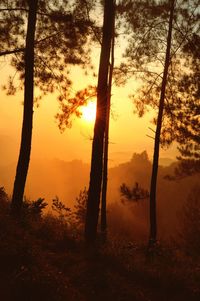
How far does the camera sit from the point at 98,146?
11164mm

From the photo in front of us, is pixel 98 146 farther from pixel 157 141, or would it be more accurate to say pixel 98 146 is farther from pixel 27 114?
pixel 157 141

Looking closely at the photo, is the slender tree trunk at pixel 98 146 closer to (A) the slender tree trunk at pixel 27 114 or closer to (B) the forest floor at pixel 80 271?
(B) the forest floor at pixel 80 271

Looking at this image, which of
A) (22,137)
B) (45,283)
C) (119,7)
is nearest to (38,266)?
(45,283)

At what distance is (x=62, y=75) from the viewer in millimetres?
14641

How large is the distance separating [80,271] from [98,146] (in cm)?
364

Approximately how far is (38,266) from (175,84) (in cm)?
1068

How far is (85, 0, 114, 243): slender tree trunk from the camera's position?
1113 centimetres

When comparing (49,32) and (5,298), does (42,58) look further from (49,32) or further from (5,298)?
(5,298)

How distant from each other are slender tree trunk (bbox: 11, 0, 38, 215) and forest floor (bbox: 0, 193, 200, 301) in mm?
1297

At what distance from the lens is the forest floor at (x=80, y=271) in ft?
23.2

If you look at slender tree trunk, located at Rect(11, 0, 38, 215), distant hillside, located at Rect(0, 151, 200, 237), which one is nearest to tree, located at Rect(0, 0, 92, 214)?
slender tree trunk, located at Rect(11, 0, 38, 215)

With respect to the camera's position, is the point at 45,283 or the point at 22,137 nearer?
the point at 45,283

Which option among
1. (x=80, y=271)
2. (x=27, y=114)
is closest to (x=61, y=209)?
(x=27, y=114)

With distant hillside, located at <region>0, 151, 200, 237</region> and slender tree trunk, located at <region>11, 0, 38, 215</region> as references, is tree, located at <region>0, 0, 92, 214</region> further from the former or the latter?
distant hillside, located at <region>0, 151, 200, 237</region>
